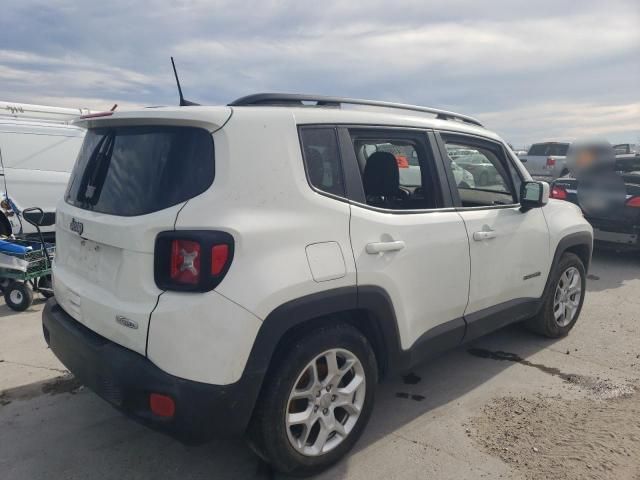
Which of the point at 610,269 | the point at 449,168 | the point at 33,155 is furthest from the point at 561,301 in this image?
the point at 33,155

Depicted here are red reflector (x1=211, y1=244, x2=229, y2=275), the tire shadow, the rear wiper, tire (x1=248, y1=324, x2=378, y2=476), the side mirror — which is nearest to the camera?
red reflector (x1=211, y1=244, x2=229, y2=275)

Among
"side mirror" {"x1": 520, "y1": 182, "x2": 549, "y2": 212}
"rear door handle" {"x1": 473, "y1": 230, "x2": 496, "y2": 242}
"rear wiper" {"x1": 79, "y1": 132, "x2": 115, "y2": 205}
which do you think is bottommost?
"rear door handle" {"x1": 473, "y1": 230, "x2": 496, "y2": 242}

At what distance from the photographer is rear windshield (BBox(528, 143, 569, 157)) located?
20812mm

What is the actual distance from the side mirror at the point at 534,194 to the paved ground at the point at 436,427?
129cm

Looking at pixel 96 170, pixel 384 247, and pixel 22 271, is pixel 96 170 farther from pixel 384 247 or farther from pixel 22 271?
pixel 22 271

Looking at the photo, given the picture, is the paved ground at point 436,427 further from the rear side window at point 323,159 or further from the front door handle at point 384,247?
the rear side window at point 323,159

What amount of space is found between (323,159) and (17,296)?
4.42 m

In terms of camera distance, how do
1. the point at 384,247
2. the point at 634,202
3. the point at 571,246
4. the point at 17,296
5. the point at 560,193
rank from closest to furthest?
1. the point at 384,247
2. the point at 571,246
3. the point at 17,296
4. the point at 634,202
5. the point at 560,193

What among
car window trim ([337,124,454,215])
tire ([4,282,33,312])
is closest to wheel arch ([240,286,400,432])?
car window trim ([337,124,454,215])

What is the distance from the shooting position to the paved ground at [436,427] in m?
2.69

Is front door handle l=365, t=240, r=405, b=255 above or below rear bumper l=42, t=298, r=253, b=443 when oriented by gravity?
above

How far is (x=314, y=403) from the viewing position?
258cm

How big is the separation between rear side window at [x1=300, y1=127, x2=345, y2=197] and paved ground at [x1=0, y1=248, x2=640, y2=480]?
59.4 inches

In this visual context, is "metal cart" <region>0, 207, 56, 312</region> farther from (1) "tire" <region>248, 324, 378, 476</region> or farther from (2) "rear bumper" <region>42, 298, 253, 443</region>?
(1) "tire" <region>248, 324, 378, 476</region>
